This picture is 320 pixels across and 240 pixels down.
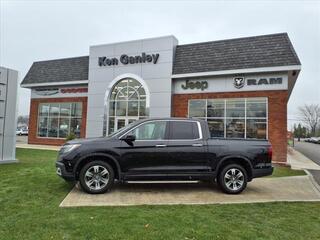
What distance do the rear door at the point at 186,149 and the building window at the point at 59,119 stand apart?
18.0 m

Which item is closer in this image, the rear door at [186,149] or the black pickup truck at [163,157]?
the black pickup truck at [163,157]

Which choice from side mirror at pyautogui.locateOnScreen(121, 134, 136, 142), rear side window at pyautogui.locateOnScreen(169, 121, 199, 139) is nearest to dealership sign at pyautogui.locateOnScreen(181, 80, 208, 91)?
rear side window at pyautogui.locateOnScreen(169, 121, 199, 139)

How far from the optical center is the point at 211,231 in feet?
16.2

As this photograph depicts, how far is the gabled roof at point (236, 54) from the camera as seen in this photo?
57.4 feet

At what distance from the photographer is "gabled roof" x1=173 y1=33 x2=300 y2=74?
1748 cm

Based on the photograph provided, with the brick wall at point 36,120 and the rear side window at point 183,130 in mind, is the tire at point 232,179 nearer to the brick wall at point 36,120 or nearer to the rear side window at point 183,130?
the rear side window at point 183,130

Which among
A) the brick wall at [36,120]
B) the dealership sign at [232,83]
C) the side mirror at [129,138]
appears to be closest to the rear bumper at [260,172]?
the side mirror at [129,138]

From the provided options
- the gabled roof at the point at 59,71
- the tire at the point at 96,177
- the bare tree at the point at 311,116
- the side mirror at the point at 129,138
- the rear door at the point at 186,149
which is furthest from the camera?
the bare tree at the point at 311,116

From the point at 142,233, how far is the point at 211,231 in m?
1.11

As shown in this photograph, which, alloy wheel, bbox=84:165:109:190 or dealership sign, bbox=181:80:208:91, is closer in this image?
alloy wheel, bbox=84:165:109:190

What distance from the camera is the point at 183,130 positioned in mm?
8008

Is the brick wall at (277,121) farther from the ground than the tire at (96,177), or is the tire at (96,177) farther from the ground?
the brick wall at (277,121)

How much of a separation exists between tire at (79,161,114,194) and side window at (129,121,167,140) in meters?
1.08

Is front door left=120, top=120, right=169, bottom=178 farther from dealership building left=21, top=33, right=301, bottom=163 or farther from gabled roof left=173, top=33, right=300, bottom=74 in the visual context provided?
gabled roof left=173, top=33, right=300, bottom=74
